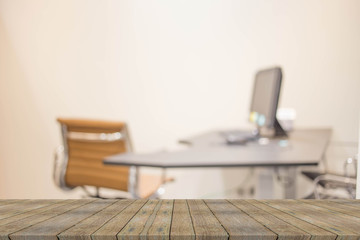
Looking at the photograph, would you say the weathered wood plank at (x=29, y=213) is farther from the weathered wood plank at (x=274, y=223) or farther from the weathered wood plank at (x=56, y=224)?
the weathered wood plank at (x=274, y=223)

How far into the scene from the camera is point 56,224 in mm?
380

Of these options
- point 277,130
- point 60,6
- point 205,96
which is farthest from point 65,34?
point 277,130

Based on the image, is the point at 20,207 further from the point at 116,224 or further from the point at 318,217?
the point at 318,217

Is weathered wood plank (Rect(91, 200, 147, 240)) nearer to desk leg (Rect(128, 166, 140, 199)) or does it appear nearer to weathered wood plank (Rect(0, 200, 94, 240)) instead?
weathered wood plank (Rect(0, 200, 94, 240))

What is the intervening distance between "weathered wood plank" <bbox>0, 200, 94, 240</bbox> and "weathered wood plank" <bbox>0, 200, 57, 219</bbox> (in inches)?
1.0

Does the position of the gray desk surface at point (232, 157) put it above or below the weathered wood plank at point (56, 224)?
below

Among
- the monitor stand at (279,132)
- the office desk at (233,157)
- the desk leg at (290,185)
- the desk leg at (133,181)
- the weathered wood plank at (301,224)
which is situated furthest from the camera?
the monitor stand at (279,132)

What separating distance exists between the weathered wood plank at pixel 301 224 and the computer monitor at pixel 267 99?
170cm

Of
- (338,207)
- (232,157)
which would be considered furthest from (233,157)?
(338,207)

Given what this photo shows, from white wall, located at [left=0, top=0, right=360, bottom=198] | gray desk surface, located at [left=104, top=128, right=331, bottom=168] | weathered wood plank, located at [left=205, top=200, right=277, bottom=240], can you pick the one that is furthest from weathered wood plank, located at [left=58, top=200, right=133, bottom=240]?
white wall, located at [left=0, top=0, right=360, bottom=198]

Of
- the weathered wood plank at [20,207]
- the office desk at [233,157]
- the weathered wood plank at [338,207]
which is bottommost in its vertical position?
the office desk at [233,157]

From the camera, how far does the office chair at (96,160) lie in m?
1.87

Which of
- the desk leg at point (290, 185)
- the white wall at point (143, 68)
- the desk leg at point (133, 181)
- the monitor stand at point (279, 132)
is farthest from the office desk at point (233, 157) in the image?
the white wall at point (143, 68)

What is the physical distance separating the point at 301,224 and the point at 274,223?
3cm
